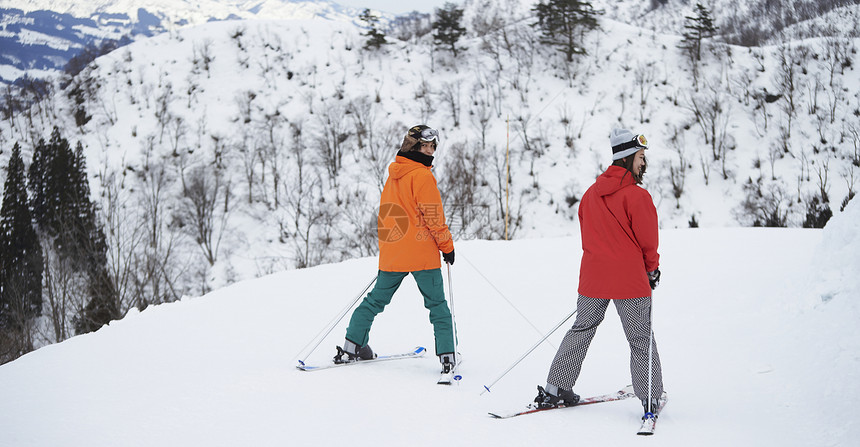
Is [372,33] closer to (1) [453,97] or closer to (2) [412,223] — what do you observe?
(1) [453,97]

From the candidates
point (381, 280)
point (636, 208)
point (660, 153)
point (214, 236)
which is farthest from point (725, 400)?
point (214, 236)

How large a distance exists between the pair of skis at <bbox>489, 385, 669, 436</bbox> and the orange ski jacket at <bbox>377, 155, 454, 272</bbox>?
1278 mm

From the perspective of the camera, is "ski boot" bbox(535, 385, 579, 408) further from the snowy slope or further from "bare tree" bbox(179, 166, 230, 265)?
"bare tree" bbox(179, 166, 230, 265)

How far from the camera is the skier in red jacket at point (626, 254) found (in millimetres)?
3318

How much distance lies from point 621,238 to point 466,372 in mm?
1877

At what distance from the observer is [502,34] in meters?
43.0

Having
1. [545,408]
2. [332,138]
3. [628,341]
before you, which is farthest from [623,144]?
[332,138]

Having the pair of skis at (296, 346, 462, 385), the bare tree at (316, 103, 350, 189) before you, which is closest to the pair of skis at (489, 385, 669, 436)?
the pair of skis at (296, 346, 462, 385)

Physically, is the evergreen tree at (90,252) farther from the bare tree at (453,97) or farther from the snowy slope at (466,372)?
the bare tree at (453,97)

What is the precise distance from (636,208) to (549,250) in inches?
235

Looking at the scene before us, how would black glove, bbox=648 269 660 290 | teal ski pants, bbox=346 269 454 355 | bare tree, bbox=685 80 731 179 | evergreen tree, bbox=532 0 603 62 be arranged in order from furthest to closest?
evergreen tree, bbox=532 0 603 62, bare tree, bbox=685 80 731 179, teal ski pants, bbox=346 269 454 355, black glove, bbox=648 269 660 290

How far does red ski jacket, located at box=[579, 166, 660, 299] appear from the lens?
329 cm

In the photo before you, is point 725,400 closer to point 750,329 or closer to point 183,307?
point 750,329

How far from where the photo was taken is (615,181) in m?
3.35
